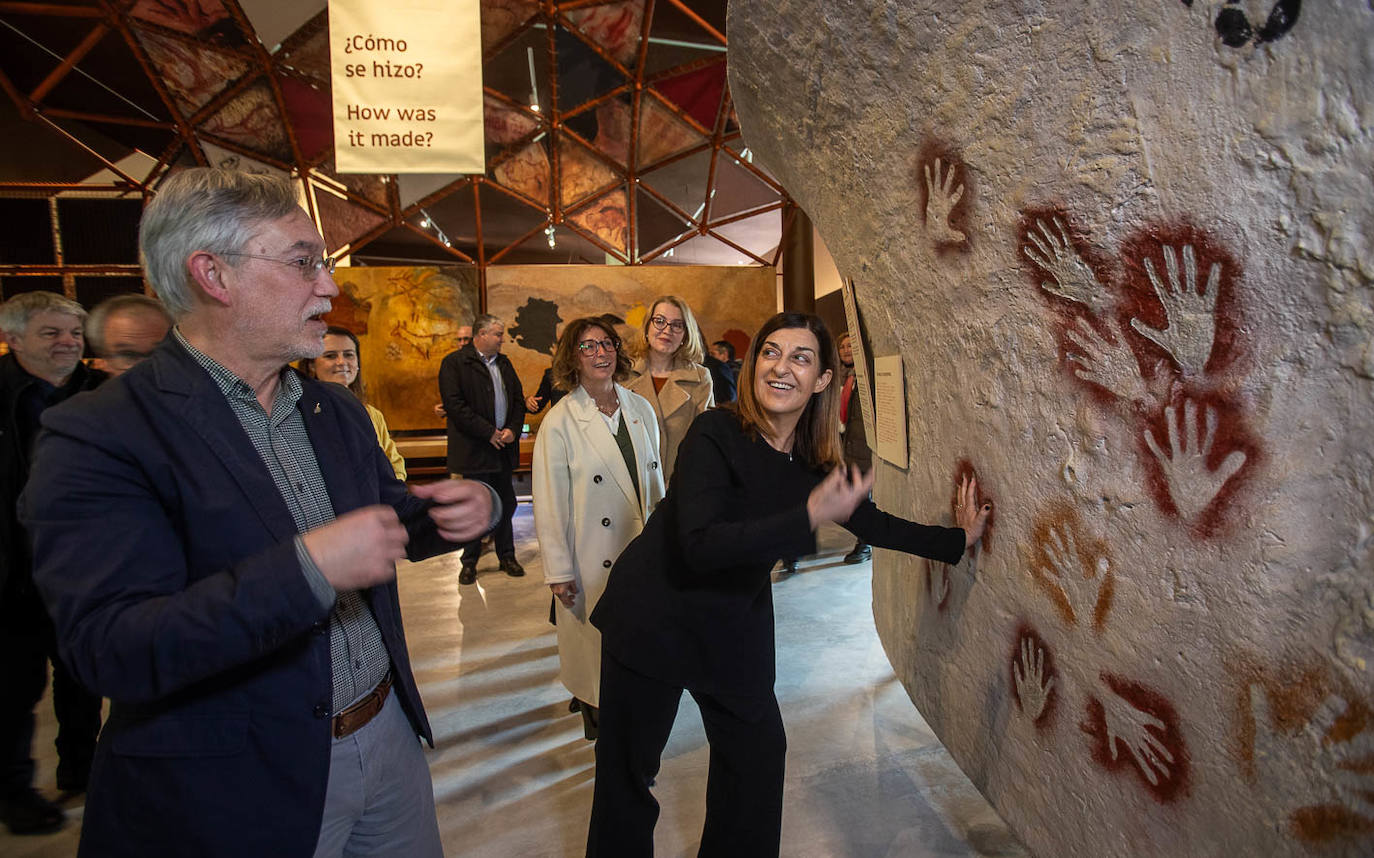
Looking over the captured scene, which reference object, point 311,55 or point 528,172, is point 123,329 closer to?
point 311,55

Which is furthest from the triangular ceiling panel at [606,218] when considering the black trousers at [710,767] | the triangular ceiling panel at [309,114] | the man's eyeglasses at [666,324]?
the black trousers at [710,767]

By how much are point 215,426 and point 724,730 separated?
4.38ft

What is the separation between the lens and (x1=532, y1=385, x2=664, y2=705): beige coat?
273 centimetres

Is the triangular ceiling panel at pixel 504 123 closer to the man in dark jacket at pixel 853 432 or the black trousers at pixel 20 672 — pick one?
the man in dark jacket at pixel 853 432

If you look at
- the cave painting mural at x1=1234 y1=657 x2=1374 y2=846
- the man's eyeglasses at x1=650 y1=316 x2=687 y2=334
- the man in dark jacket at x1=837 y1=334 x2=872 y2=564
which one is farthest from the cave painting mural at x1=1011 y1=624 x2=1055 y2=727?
the man in dark jacket at x1=837 y1=334 x2=872 y2=564

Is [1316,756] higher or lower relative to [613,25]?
lower

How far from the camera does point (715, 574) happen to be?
177cm

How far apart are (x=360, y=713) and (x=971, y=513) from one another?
151 centimetres

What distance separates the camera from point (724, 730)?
5.75 feet

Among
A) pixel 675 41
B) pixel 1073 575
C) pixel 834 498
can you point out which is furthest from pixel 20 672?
pixel 675 41

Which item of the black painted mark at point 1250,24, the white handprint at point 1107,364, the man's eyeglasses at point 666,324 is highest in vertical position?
the black painted mark at point 1250,24

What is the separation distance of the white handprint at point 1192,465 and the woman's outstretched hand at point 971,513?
1.87 feet

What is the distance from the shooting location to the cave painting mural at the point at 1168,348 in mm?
1113

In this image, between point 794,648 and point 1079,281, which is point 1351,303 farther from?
point 794,648
